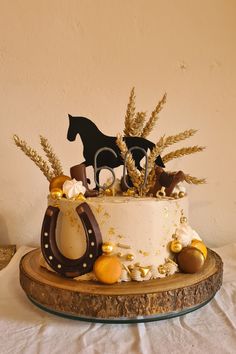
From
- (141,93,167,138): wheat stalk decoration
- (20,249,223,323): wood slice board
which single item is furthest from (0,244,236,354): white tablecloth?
(141,93,167,138): wheat stalk decoration

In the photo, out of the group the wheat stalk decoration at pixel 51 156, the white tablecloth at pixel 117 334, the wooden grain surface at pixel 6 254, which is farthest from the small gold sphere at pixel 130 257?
the wooden grain surface at pixel 6 254

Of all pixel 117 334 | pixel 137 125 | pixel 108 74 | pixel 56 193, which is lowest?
pixel 117 334

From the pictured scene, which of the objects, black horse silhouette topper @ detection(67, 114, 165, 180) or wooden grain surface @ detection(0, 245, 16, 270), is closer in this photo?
black horse silhouette topper @ detection(67, 114, 165, 180)

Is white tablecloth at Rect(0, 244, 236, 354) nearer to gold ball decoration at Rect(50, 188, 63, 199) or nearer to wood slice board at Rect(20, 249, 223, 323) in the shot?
wood slice board at Rect(20, 249, 223, 323)

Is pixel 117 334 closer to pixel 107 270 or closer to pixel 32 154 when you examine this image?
pixel 107 270

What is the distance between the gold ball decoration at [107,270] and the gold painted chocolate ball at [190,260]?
128 millimetres

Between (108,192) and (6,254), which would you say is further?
(6,254)

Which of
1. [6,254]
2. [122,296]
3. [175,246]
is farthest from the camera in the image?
[6,254]

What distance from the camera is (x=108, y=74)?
3.58 ft

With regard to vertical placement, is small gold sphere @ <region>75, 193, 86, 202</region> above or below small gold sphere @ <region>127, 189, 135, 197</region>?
above

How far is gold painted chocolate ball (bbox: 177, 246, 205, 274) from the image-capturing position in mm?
681

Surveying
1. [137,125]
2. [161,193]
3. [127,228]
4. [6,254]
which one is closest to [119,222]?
[127,228]

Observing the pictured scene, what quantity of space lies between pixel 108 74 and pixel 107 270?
2.16ft

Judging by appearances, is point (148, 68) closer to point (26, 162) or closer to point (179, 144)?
point (179, 144)
